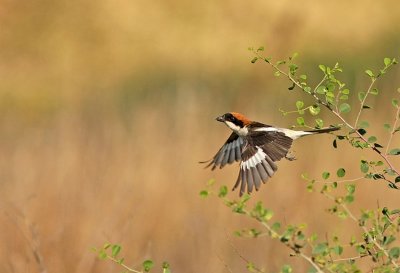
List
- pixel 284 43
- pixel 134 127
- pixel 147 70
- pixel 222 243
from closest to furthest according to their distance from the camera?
pixel 222 243 < pixel 284 43 < pixel 134 127 < pixel 147 70

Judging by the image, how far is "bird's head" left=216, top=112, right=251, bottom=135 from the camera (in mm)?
4996

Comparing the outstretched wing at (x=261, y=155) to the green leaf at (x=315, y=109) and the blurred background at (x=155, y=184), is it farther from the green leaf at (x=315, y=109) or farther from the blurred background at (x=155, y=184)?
the green leaf at (x=315, y=109)

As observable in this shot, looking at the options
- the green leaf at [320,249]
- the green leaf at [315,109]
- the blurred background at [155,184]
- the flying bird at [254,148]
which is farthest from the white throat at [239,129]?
the green leaf at [320,249]

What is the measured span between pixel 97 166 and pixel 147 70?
21.4m

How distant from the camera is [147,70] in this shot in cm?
2880

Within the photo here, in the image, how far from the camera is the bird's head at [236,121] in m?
5.00

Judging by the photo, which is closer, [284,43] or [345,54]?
[284,43]

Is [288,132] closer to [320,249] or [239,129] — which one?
[239,129]

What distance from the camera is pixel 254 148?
484 cm

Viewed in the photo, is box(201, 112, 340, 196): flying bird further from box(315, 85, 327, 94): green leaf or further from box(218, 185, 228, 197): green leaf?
box(218, 185, 228, 197): green leaf

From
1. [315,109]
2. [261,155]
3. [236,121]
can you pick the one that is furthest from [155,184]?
[315,109]

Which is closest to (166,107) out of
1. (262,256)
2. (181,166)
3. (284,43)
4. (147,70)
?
(181,166)

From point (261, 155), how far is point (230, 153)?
1.13 feet

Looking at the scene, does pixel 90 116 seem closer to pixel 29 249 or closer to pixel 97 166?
pixel 97 166
